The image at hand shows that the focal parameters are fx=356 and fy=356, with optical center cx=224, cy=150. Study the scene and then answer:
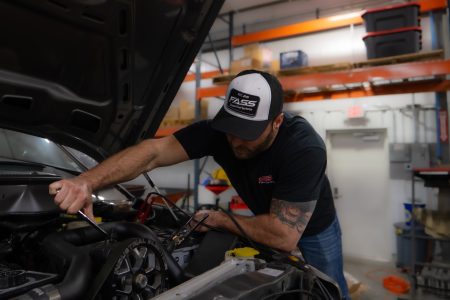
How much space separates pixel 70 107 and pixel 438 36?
4.57 meters

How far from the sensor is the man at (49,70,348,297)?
122 centimetres

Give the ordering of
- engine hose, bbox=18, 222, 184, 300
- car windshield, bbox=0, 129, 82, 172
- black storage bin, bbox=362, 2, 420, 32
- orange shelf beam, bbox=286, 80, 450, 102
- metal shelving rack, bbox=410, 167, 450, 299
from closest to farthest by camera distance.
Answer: engine hose, bbox=18, 222, 184, 300, car windshield, bbox=0, 129, 82, 172, metal shelving rack, bbox=410, 167, 450, 299, black storage bin, bbox=362, 2, 420, 32, orange shelf beam, bbox=286, 80, 450, 102

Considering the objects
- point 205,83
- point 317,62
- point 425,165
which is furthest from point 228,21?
point 425,165

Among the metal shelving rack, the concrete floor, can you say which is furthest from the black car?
the metal shelving rack

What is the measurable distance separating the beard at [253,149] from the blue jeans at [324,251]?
0.46 meters

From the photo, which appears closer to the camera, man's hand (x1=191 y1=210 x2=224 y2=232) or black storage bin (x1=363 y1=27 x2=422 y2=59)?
man's hand (x1=191 y1=210 x2=224 y2=232)

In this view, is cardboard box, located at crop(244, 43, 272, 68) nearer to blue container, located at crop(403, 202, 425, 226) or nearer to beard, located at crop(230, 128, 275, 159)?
blue container, located at crop(403, 202, 425, 226)

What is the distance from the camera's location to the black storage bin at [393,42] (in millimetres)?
3488

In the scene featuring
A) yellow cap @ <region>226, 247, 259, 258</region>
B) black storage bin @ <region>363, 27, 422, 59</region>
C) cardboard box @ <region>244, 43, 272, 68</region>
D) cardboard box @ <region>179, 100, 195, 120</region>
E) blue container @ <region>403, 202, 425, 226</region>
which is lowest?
blue container @ <region>403, 202, 425, 226</region>

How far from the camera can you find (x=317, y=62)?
5172 mm

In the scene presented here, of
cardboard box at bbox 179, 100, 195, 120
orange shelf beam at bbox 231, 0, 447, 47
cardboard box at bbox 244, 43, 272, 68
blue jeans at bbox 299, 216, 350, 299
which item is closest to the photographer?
blue jeans at bbox 299, 216, 350, 299

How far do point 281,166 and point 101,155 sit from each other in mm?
717

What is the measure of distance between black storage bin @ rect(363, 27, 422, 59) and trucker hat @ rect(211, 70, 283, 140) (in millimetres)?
2858

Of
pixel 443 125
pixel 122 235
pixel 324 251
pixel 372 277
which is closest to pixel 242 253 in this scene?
pixel 122 235
